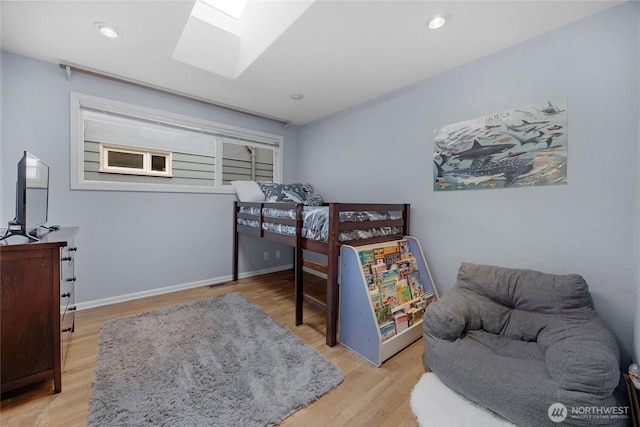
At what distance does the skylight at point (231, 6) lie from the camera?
2.10 metres

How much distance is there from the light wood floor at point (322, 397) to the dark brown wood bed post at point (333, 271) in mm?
123

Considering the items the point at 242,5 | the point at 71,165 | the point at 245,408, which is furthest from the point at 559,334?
the point at 71,165

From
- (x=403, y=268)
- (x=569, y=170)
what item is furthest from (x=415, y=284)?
(x=569, y=170)

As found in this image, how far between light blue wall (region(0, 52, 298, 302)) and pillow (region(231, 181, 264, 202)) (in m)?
0.22

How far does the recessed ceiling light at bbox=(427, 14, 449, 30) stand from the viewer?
158 cm

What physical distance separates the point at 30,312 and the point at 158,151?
2267 mm

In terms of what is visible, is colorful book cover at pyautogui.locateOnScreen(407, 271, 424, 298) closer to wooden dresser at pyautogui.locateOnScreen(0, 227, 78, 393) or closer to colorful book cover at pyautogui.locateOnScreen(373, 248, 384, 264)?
colorful book cover at pyautogui.locateOnScreen(373, 248, 384, 264)

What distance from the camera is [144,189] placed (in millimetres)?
2678

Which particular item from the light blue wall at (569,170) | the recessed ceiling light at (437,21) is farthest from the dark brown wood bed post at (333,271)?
the recessed ceiling light at (437,21)

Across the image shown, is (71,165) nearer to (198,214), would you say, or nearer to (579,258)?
(198,214)

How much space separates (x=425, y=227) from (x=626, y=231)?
3.99 ft

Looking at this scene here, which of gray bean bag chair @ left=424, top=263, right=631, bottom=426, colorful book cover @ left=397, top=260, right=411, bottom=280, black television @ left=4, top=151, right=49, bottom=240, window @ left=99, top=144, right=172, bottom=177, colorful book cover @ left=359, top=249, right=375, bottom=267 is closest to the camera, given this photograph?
gray bean bag chair @ left=424, top=263, right=631, bottom=426

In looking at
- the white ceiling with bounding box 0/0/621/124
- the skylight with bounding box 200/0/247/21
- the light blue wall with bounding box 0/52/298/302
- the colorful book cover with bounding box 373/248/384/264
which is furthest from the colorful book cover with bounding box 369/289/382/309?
the skylight with bounding box 200/0/247/21

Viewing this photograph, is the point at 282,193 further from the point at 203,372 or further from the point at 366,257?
the point at 203,372
